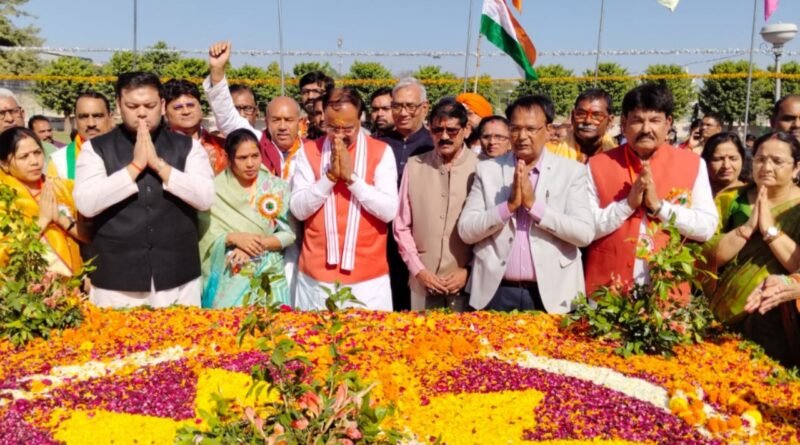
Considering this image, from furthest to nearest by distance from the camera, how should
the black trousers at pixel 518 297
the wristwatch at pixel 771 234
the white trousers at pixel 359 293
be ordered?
the white trousers at pixel 359 293 < the black trousers at pixel 518 297 < the wristwatch at pixel 771 234

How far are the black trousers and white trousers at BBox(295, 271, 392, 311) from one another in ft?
2.69

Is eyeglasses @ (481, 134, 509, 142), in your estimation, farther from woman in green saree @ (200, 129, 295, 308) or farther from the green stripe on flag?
the green stripe on flag

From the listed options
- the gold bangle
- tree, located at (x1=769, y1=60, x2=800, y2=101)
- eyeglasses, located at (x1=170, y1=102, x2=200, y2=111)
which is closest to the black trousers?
the gold bangle

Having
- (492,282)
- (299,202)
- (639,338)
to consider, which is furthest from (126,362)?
(639,338)

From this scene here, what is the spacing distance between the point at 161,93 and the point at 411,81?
209 cm

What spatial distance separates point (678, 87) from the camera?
30297mm

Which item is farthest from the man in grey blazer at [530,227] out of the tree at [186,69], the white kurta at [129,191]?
the tree at [186,69]

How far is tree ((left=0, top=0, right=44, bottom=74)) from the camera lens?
35906mm

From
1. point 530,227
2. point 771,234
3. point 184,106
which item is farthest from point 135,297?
point 771,234

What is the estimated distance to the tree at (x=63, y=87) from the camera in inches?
1126

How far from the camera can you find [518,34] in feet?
25.5

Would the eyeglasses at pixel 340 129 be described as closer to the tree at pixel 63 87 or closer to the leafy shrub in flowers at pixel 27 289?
the leafy shrub in flowers at pixel 27 289

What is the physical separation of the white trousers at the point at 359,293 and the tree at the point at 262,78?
23.8 meters

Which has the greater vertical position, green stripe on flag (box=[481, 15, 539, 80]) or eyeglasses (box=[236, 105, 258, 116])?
green stripe on flag (box=[481, 15, 539, 80])
